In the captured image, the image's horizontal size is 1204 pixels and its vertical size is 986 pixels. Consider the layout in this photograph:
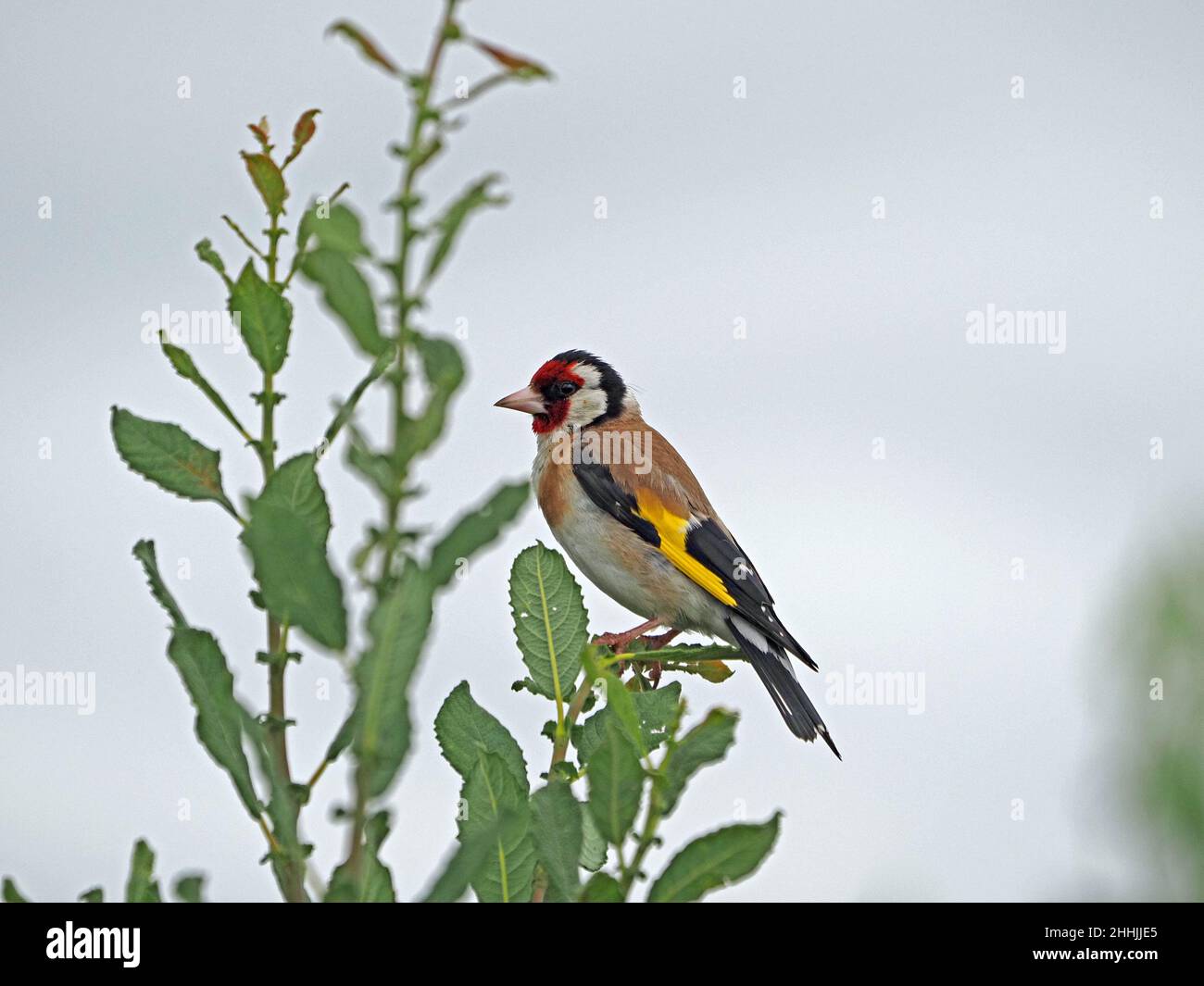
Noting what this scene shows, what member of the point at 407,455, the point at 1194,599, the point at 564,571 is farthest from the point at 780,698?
the point at 1194,599

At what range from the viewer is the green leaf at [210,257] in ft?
4.75

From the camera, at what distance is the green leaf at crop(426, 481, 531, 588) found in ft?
3.43

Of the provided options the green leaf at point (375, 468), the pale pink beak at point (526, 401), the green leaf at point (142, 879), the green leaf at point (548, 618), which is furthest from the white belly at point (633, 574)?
the green leaf at point (375, 468)

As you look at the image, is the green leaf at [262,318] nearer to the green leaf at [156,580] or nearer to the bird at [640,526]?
the green leaf at [156,580]

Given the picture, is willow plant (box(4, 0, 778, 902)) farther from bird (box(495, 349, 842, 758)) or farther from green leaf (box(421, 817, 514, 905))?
bird (box(495, 349, 842, 758))

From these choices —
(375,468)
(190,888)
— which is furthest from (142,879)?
(375,468)

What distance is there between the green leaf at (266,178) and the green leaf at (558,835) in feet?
1.95

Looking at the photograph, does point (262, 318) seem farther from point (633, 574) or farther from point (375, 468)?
point (633, 574)

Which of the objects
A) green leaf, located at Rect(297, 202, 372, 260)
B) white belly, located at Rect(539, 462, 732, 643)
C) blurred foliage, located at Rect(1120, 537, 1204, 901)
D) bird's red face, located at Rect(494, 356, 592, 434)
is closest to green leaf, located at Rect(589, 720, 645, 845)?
green leaf, located at Rect(297, 202, 372, 260)

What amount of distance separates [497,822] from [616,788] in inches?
4.5

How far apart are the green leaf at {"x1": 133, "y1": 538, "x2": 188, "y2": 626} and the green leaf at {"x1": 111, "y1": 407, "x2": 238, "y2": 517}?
7 centimetres

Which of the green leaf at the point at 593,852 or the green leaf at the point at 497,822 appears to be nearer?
the green leaf at the point at 497,822

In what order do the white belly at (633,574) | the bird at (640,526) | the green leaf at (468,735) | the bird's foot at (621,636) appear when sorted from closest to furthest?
the green leaf at (468,735)
the bird's foot at (621,636)
the bird at (640,526)
the white belly at (633,574)
